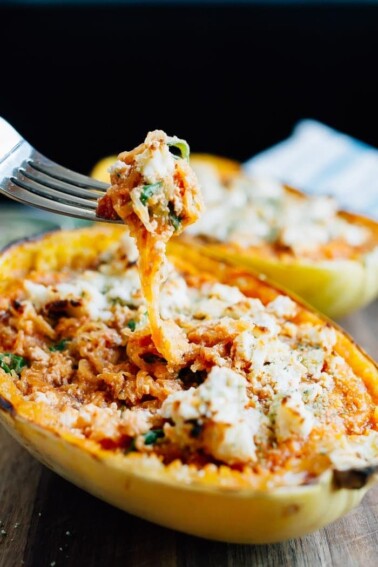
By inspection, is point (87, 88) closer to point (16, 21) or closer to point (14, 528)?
point (16, 21)

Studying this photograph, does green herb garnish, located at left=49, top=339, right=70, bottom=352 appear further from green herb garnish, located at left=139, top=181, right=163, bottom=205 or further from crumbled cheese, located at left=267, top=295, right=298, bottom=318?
crumbled cheese, located at left=267, top=295, right=298, bottom=318

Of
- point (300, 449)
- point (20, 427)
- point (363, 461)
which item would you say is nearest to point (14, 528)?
point (20, 427)

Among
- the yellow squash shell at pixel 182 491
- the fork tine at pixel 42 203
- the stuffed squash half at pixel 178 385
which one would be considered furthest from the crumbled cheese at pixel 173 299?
the yellow squash shell at pixel 182 491

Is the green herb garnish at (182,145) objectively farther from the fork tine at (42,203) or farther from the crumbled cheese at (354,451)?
the crumbled cheese at (354,451)

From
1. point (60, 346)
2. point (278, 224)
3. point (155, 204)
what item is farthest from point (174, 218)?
point (278, 224)

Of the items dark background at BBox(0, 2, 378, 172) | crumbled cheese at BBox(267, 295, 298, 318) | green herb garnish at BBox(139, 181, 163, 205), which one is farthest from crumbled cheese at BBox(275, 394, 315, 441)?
dark background at BBox(0, 2, 378, 172)

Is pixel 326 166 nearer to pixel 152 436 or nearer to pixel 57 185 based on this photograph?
pixel 57 185
